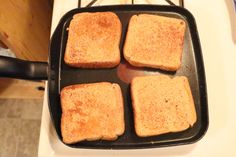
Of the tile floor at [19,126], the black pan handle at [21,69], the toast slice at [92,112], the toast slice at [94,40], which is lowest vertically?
the tile floor at [19,126]

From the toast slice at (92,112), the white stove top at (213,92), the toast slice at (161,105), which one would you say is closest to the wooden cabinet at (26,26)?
the white stove top at (213,92)

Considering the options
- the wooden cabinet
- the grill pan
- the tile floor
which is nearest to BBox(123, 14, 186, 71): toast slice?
the grill pan

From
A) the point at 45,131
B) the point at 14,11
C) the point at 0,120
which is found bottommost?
the point at 0,120

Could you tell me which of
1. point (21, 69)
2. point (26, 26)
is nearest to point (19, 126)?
point (26, 26)

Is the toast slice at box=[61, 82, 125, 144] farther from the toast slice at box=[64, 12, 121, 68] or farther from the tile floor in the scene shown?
the tile floor

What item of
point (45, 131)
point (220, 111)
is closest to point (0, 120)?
point (45, 131)

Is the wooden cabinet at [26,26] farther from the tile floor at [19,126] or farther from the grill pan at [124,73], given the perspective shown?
the tile floor at [19,126]

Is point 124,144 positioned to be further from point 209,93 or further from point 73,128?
point 209,93
